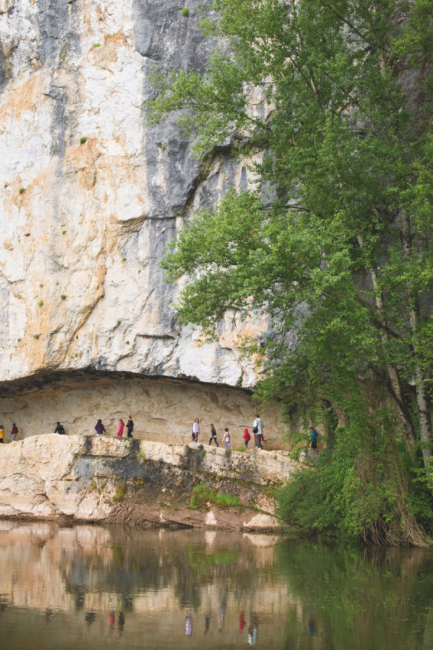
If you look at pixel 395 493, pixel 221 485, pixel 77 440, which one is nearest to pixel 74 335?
pixel 77 440

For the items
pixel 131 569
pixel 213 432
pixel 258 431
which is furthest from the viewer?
pixel 213 432

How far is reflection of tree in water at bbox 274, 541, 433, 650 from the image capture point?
8484mm

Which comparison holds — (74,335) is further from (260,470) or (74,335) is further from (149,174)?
(260,470)

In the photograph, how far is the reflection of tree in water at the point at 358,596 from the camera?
848cm

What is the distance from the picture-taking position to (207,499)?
21969 millimetres

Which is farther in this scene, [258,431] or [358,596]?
[258,431]

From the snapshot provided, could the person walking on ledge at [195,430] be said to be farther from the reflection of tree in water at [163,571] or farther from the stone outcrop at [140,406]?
the reflection of tree in water at [163,571]

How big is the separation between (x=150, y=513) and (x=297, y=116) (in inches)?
506

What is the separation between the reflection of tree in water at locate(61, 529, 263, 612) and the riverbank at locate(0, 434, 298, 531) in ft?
13.6

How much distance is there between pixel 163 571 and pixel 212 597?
2479 mm

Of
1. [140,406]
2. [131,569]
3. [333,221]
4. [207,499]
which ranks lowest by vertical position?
[131,569]

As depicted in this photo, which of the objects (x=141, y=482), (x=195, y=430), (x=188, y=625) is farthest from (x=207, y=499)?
(x=188, y=625)

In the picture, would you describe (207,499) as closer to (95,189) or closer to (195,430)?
(195,430)

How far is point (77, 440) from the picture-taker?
23.4 meters
